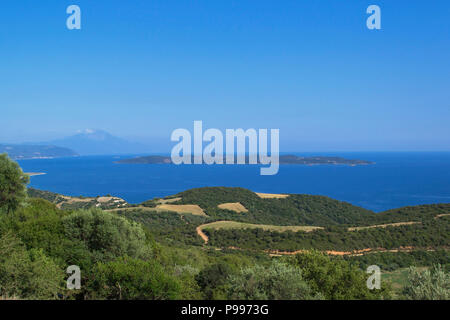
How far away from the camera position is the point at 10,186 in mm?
21188

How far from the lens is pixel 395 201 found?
99375 mm

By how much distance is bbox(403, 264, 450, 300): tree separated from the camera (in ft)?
32.3

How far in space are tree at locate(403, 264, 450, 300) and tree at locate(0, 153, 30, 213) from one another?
22513 mm

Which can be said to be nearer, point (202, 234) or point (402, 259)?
point (402, 259)

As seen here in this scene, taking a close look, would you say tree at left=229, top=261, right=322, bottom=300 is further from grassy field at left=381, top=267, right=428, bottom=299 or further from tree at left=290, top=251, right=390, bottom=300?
grassy field at left=381, top=267, right=428, bottom=299

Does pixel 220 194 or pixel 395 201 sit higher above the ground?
pixel 220 194

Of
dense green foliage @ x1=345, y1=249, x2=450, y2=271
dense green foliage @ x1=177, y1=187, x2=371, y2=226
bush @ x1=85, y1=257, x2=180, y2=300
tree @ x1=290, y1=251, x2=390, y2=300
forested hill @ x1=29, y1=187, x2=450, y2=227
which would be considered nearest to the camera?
bush @ x1=85, y1=257, x2=180, y2=300

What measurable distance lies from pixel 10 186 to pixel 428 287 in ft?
76.1

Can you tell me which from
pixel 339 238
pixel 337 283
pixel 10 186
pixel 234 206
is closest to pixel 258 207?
pixel 234 206

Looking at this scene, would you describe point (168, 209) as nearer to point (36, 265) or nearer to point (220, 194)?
point (220, 194)

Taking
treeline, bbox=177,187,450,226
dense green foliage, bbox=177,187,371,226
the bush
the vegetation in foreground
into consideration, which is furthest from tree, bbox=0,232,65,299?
dense green foliage, bbox=177,187,371,226

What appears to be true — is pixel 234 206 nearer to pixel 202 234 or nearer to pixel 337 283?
pixel 202 234
